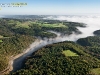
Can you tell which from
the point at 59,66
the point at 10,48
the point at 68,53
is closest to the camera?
the point at 59,66

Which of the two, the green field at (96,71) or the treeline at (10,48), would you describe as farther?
the treeline at (10,48)

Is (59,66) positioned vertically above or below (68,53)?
below

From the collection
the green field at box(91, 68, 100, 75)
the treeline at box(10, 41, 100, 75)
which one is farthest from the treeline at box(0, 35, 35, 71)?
the green field at box(91, 68, 100, 75)

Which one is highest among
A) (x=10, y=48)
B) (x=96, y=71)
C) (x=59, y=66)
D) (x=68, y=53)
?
(x=68, y=53)

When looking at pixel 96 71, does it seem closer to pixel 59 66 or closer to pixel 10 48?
pixel 59 66

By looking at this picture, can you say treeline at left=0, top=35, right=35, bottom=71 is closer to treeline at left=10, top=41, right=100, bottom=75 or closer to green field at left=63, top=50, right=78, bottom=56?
treeline at left=10, top=41, right=100, bottom=75

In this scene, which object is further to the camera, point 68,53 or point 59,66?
point 68,53

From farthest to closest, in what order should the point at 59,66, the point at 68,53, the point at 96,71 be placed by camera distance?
the point at 68,53
the point at 59,66
the point at 96,71

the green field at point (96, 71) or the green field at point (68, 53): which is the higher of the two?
the green field at point (68, 53)

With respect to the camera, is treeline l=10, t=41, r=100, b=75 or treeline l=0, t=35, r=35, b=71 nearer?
treeline l=10, t=41, r=100, b=75

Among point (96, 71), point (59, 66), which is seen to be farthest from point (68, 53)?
point (96, 71)

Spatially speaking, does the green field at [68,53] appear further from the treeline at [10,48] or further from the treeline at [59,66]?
the treeline at [10,48]

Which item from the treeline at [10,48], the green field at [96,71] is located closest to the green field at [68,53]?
the green field at [96,71]
